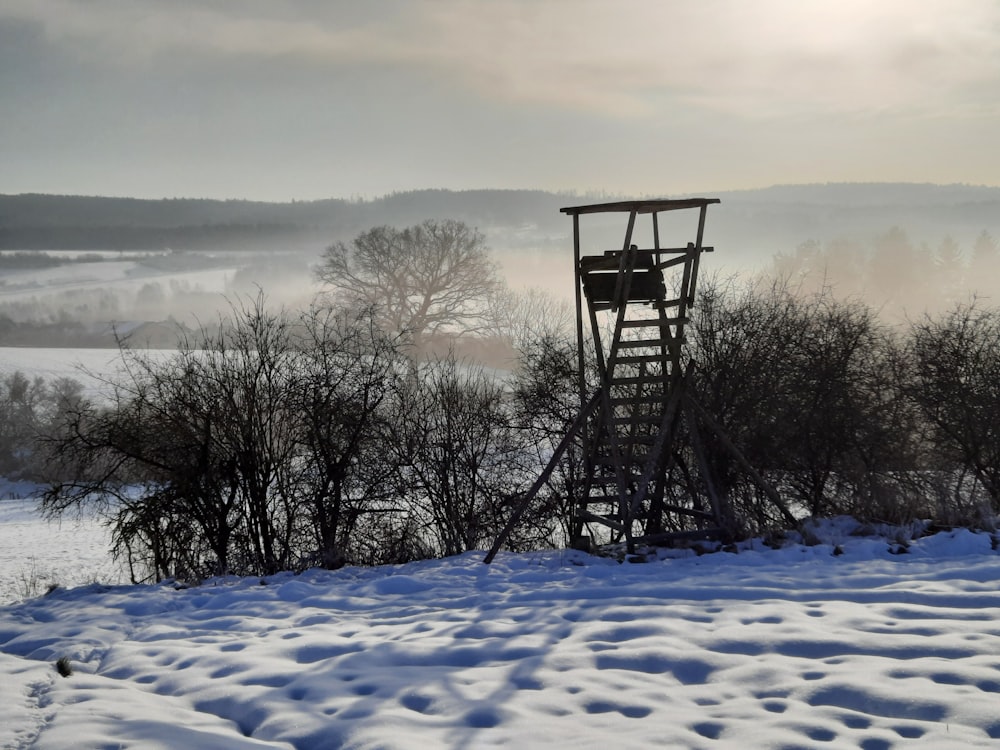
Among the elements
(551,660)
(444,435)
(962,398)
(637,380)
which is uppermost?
(637,380)

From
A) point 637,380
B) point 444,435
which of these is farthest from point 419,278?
point 637,380

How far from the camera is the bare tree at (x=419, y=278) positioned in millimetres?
52156

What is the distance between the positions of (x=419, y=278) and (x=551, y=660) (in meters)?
48.0

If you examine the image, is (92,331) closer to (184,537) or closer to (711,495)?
(184,537)

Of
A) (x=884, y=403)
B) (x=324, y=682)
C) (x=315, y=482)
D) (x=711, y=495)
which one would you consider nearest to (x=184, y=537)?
(x=315, y=482)

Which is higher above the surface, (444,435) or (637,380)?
(637,380)

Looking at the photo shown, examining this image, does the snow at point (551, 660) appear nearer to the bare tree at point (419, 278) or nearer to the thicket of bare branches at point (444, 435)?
the thicket of bare branches at point (444, 435)

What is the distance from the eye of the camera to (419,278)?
52.6 meters

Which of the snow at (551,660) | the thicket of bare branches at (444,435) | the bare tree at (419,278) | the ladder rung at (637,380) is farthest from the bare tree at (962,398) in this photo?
the bare tree at (419,278)

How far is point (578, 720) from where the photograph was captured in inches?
183

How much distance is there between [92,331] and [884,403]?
400 ft

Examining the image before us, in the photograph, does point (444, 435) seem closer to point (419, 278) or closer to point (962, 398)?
point (962, 398)

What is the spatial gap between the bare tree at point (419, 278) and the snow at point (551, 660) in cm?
4355

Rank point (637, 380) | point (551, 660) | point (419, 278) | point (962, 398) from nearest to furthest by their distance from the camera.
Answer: point (551, 660)
point (637, 380)
point (962, 398)
point (419, 278)
